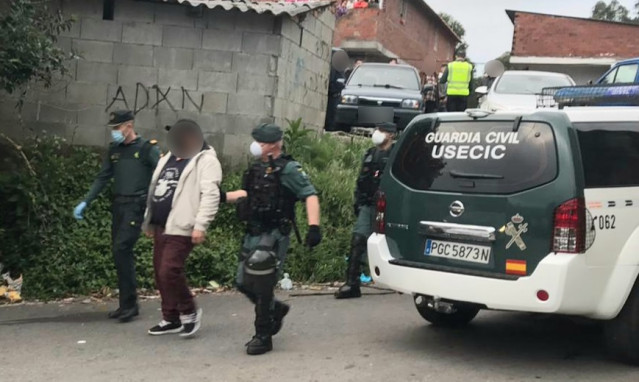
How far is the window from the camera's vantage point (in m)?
9.75

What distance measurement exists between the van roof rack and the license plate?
3.52 m

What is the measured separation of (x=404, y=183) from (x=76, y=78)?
548 centimetres

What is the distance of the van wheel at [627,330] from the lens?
475cm

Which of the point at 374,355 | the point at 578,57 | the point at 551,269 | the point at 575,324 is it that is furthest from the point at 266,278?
the point at 578,57

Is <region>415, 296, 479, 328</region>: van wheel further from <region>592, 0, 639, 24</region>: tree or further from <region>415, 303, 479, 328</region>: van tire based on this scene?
<region>592, 0, 639, 24</region>: tree

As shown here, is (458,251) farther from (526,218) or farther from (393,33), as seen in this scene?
(393,33)

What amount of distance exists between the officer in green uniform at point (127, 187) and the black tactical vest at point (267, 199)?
1296 millimetres

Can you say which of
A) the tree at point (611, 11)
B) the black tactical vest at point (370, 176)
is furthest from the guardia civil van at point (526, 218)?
the tree at point (611, 11)

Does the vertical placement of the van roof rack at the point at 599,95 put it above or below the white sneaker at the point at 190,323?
above

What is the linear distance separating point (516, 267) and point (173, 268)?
8.32 feet

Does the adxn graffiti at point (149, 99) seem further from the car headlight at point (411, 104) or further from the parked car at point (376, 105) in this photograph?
the car headlight at point (411, 104)

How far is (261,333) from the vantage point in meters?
5.23

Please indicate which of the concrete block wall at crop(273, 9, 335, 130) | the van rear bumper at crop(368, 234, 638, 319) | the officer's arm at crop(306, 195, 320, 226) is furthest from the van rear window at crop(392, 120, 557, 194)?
the concrete block wall at crop(273, 9, 335, 130)

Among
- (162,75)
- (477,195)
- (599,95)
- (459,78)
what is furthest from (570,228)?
(459,78)
